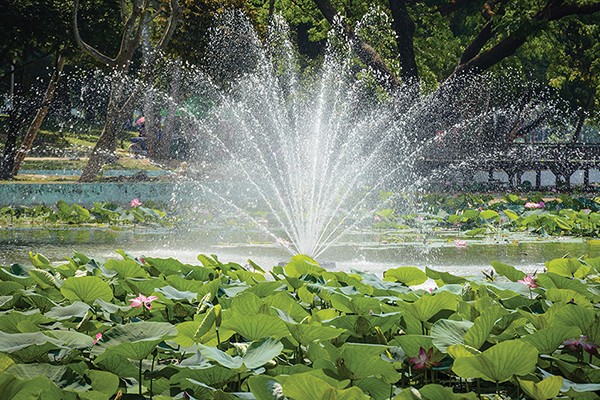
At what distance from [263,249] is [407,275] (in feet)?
17.4

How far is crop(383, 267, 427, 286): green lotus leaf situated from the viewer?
3830 millimetres

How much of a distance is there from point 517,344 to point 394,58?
78.1 feet

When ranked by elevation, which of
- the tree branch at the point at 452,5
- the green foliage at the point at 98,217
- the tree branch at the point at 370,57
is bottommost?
the green foliage at the point at 98,217

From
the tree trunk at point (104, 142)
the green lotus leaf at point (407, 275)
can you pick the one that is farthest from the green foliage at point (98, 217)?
the green lotus leaf at point (407, 275)

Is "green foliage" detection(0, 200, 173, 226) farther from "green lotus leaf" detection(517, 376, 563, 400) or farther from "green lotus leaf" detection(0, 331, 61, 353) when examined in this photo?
"green lotus leaf" detection(517, 376, 563, 400)

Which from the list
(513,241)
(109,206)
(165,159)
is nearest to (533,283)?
(513,241)

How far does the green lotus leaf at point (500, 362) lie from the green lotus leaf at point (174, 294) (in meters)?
1.35

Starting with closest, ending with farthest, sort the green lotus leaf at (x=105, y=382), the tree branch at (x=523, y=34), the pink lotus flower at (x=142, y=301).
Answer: the green lotus leaf at (x=105, y=382) < the pink lotus flower at (x=142, y=301) < the tree branch at (x=523, y=34)

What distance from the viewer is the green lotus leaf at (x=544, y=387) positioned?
217cm

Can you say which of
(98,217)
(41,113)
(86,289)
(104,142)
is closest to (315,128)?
(104,142)

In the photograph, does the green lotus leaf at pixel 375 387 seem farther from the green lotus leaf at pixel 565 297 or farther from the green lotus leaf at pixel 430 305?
the green lotus leaf at pixel 565 297

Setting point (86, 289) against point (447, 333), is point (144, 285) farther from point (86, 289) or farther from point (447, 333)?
point (447, 333)

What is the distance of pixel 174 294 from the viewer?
11.1 feet

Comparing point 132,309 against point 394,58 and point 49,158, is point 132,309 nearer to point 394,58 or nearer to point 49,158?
point 394,58
